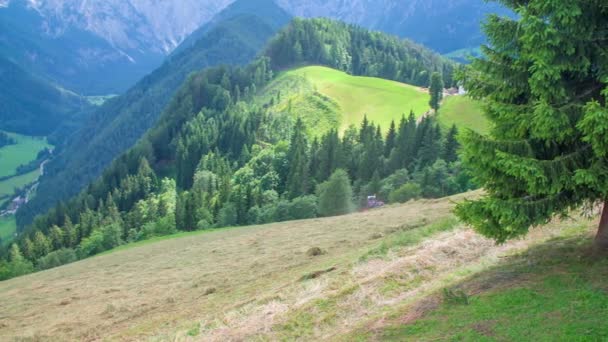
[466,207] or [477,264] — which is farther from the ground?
[466,207]

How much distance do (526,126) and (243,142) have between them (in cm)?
13541

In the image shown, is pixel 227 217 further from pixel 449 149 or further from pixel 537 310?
pixel 537 310

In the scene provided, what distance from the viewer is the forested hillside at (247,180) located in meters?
84.2

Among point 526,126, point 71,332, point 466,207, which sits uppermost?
point 526,126

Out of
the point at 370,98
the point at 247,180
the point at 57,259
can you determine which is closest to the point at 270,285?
the point at 57,259

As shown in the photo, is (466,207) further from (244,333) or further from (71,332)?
(71,332)

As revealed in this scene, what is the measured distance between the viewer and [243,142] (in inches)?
5896

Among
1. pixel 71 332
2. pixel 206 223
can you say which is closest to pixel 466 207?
pixel 71 332

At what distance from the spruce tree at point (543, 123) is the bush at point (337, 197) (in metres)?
59.6

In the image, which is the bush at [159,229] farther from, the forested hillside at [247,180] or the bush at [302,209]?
the bush at [302,209]

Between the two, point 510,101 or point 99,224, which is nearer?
point 510,101

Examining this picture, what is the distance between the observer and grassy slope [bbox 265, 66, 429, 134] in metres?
152

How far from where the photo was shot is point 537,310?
627 inches

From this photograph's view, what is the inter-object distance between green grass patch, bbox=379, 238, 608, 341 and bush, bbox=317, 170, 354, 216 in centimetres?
5887
